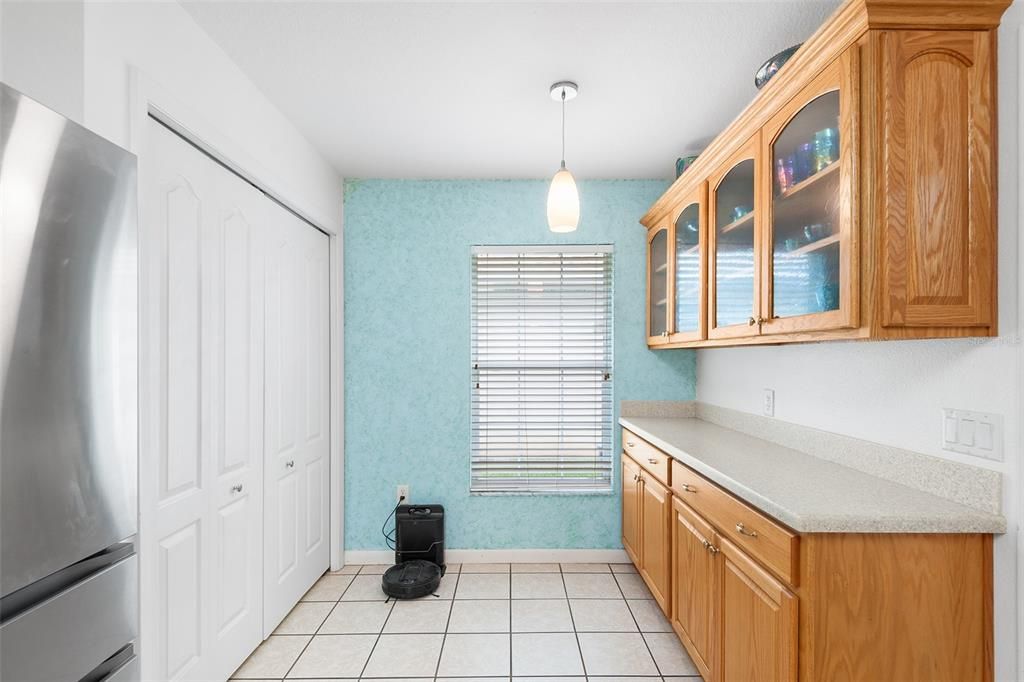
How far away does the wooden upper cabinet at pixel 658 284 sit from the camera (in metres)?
2.99

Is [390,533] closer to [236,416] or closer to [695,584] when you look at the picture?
[236,416]

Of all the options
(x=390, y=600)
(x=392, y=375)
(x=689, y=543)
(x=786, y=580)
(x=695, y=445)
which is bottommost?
(x=390, y=600)

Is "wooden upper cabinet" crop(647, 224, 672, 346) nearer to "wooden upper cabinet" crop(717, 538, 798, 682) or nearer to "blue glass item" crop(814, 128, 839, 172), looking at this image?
"blue glass item" crop(814, 128, 839, 172)

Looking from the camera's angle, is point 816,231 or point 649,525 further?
point 649,525

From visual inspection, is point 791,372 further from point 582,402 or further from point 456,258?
point 456,258

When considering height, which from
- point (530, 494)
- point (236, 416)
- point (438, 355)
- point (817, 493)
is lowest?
point (530, 494)

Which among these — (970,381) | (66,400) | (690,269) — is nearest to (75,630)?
(66,400)

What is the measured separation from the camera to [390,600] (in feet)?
9.54

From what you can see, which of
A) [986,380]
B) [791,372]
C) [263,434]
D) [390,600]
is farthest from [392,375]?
[986,380]

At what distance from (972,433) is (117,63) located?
2532 millimetres

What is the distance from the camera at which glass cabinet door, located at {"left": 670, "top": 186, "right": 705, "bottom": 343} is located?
2471 millimetres

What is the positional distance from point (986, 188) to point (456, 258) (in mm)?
2596

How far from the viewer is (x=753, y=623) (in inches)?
62.7

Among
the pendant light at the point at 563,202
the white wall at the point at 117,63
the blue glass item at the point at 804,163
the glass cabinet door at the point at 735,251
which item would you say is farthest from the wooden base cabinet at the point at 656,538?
the white wall at the point at 117,63
